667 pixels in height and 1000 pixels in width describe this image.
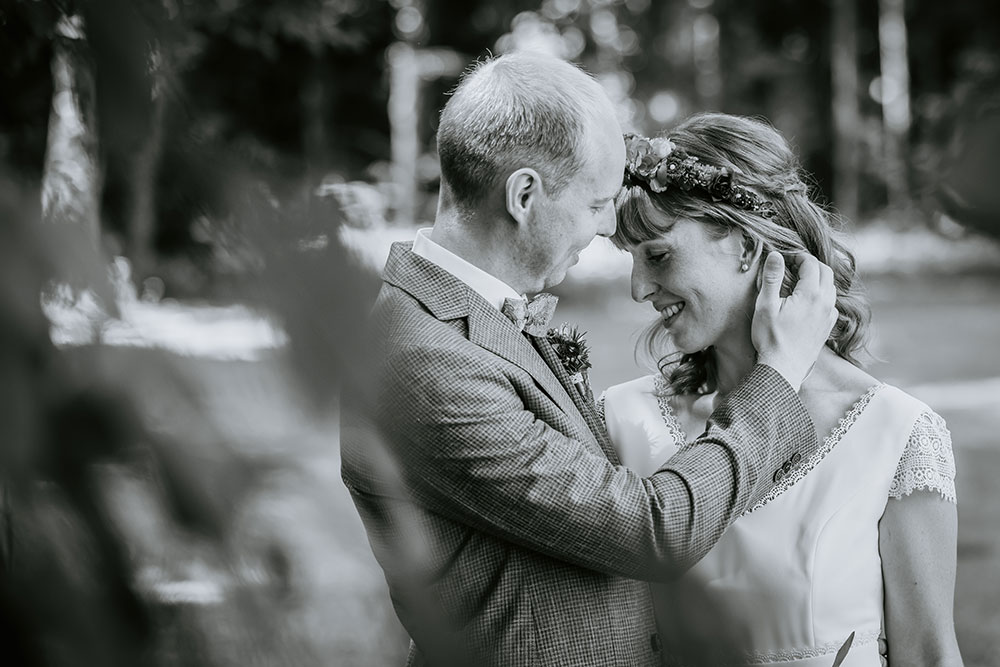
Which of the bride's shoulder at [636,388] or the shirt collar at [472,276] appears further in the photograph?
the bride's shoulder at [636,388]

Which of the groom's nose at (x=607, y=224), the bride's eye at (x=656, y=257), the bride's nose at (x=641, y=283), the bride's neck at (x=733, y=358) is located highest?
the groom's nose at (x=607, y=224)

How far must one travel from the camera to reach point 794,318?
222cm

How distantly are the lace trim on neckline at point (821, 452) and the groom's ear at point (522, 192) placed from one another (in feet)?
3.45

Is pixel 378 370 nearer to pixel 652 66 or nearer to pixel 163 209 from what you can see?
pixel 163 209

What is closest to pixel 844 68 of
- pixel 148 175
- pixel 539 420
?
pixel 539 420

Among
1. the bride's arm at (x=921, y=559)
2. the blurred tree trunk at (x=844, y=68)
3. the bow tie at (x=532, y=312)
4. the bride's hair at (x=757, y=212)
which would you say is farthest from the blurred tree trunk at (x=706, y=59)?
the bow tie at (x=532, y=312)

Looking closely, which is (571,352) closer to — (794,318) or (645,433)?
(794,318)

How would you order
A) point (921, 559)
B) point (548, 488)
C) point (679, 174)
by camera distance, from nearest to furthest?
1. point (548, 488)
2. point (921, 559)
3. point (679, 174)

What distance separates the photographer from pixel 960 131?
2.12ft

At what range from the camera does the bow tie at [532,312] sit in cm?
197

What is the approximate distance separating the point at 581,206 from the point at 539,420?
0.43 m

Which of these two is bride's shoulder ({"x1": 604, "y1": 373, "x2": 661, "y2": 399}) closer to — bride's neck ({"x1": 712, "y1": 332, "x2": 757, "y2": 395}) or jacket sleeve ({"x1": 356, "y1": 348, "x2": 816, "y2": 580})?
bride's neck ({"x1": 712, "y1": 332, "x2": 757, "y2": 395})

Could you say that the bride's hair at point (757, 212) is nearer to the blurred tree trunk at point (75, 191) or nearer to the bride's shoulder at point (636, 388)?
the bride's shoulder at point (636, 388)

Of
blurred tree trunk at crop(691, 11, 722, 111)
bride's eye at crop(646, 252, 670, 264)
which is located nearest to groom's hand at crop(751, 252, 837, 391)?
bride's eye at crop(646, 252, 670, 264)
